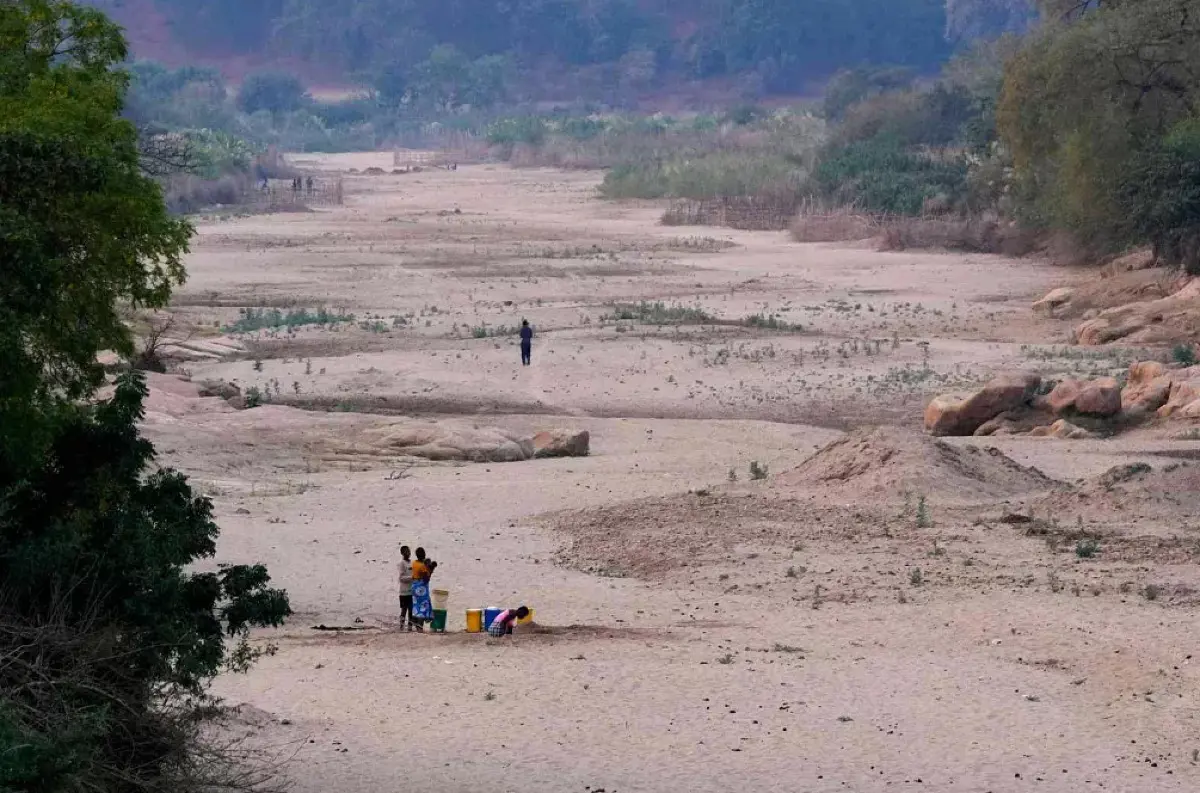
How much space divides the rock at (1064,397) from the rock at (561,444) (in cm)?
592

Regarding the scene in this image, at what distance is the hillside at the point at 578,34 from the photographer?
143 m

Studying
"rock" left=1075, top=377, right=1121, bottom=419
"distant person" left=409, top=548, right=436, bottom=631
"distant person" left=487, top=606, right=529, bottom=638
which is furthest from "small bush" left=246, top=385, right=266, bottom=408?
"distant person" left=487, top=606, right=529, bottom=638

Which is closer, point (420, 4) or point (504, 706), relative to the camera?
point (504, 706)

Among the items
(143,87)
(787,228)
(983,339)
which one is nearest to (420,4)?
(143,87)

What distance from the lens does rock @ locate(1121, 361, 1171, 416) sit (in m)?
24.7

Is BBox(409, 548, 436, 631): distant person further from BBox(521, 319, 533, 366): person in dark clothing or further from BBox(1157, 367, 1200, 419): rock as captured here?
BBox(521, 319, 533, 366): person in dark clothing

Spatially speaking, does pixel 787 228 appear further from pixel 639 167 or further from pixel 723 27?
pixel 723 27

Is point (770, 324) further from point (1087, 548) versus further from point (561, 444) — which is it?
point (1087, 548)

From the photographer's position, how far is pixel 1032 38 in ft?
146

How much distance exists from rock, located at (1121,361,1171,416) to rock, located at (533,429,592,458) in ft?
22.6

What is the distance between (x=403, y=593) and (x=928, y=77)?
126 m

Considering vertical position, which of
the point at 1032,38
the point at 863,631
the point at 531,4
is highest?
the point at 531,4

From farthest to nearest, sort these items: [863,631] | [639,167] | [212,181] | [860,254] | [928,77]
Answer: [928,77]
[639,167]
[212,181]
[860,254]
[863,631]

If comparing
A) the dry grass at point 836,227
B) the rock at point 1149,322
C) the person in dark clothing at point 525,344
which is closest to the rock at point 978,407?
the person in dark clothing at point 525,344
